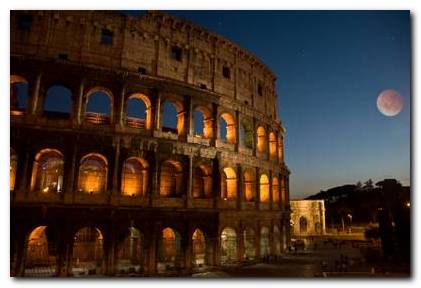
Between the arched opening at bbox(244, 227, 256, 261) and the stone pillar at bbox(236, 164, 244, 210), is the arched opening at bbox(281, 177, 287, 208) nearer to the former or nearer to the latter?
the arched opening at bbox(244, 227, 256, 261)

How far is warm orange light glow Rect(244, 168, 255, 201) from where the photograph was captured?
65.1ft

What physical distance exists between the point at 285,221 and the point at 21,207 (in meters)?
15.8

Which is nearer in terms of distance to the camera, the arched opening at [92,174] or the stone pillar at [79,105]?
the stone pillar at [79,105]

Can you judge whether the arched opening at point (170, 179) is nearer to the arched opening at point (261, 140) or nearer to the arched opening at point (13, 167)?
the arched opening at point (13, 167)

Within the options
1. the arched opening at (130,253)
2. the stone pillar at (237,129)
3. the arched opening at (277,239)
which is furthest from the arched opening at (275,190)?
the arched opening at (130,253)

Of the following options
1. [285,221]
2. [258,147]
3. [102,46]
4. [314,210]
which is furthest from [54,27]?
[314,210]

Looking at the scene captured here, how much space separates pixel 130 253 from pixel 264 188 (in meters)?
9.26

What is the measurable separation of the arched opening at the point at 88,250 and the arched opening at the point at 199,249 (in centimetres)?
416

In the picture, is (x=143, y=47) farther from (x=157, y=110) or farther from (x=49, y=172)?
(x=49, y=172)

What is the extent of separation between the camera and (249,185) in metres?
20.0

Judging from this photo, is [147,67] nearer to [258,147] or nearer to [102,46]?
[102,46]

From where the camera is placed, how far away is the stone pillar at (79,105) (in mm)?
14336

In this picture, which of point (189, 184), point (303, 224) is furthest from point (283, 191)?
point (303, 224)
